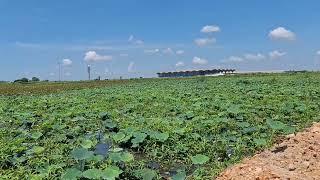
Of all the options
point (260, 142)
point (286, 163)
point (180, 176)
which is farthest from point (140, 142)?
point (286, 163)

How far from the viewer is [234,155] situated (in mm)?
9672

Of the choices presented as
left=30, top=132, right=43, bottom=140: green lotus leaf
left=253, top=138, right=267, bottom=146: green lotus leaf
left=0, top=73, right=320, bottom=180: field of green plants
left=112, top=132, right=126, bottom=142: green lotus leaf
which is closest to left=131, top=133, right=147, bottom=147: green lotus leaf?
left=0, top=73, right=320, bottom=180: field of green plants

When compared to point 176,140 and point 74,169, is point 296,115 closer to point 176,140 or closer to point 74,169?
point 176,140

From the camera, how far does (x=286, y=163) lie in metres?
8.50

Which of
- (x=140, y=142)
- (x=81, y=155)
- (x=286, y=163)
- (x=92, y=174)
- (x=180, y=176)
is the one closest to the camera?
(x=92, y=174)

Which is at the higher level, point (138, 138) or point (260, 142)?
point (138, 138)

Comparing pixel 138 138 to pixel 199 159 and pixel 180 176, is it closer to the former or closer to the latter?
pixel 199 159

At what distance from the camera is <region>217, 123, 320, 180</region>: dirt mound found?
24.7 feet

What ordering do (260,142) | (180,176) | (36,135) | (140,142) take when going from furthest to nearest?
(36,135) → (260,142) → (140,142) → (180,176)

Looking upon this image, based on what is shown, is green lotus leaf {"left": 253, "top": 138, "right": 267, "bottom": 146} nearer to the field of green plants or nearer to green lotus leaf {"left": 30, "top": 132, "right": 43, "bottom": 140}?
→ the field of green plants

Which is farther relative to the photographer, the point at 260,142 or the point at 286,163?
the point at 260,142

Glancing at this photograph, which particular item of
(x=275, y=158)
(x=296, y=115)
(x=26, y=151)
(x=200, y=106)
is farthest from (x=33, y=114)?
(x=275, y=158)

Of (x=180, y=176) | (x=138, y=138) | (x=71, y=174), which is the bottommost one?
(x=180, y=176)

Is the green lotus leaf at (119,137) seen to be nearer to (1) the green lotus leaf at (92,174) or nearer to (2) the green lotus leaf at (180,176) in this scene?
(2) the green lotus leaf at (180,176)
